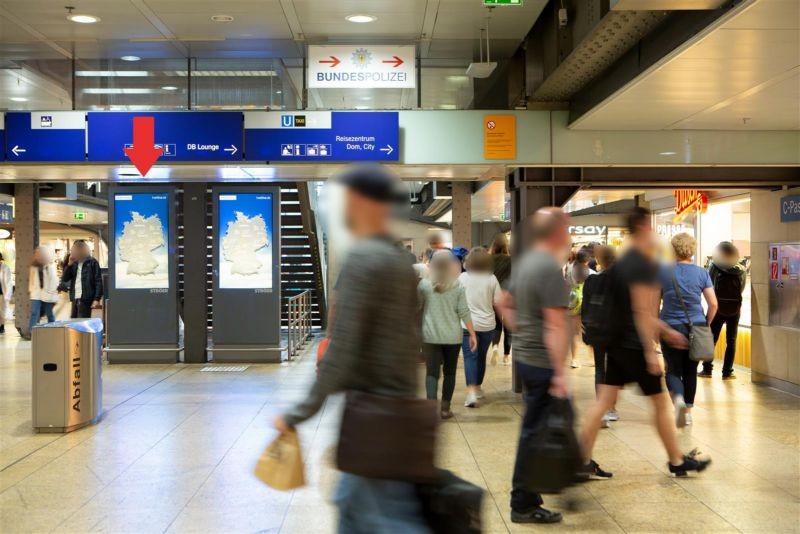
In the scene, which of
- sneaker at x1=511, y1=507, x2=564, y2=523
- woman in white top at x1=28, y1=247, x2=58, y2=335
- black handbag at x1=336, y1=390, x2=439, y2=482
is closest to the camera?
black handbag at x1=336, y1=390, x2=439, y2=482

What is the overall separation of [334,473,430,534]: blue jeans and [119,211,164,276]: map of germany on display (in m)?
9.93

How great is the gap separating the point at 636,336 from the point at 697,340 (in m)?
1.61

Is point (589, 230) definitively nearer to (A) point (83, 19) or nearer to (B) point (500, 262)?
(B) point (500, 262)

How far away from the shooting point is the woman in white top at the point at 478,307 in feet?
25.6

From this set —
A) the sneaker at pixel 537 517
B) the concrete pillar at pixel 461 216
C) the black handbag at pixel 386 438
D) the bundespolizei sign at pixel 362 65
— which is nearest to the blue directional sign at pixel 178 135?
the bundespolizei sign at pixel 362 65

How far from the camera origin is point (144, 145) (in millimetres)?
8297

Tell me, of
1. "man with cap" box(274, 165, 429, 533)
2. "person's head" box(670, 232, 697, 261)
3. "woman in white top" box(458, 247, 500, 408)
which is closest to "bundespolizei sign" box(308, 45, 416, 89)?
"woman in white top" box(458, 247, 500, 408)

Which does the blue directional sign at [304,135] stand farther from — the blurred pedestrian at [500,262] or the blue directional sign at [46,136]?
the blurred pedestrian at [500,262]

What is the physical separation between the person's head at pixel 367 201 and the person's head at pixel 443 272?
484cm

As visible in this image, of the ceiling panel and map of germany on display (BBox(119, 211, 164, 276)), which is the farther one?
map of germany on display (BBox(119, 211, 164, 276))

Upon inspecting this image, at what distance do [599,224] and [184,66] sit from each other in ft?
59.4

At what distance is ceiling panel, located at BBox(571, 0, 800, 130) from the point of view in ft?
13.9

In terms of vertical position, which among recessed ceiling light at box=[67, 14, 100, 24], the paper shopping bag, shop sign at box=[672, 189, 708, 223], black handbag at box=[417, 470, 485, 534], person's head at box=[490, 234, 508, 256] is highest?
recessed ceiling light at box=[67, 14, 100, 24]

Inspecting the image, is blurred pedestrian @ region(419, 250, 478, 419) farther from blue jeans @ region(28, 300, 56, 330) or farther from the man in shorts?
blue jeans @ region(28, 300, 56, 330)
